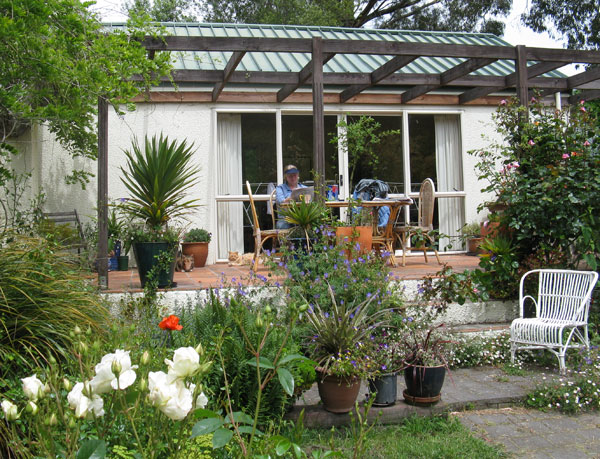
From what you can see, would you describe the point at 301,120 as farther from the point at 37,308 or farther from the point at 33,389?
the point at 33,389

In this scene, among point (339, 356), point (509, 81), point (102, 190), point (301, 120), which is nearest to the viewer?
point (339, 356)

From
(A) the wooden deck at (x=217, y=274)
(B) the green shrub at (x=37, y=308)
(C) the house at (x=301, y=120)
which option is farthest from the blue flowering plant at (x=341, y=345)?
(C) the house at (x=301, y=120)

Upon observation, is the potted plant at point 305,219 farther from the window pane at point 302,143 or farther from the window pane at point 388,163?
the window pane at point 388,163

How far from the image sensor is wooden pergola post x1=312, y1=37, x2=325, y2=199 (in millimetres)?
5270

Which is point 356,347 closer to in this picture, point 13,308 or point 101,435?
point 13,308

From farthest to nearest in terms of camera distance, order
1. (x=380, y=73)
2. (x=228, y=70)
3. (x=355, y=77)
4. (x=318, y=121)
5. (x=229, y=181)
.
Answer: (x=229, y=181), (x=355, y=77), (x=380, y=73), (x=228, y=70), (x=318, y=121)

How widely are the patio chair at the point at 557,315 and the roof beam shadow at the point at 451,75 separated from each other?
2703 millimetres

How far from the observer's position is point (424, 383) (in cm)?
329

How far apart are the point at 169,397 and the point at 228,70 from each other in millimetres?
5764

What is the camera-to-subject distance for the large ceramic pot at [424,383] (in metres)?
3.28

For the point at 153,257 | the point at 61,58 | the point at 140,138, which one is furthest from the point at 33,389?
the point at 140,138

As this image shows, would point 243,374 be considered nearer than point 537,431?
Yes

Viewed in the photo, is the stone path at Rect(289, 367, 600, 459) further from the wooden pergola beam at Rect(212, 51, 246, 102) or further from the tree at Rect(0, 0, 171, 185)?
the wooden pergola beam at Rect(212, 51, 246, 102)

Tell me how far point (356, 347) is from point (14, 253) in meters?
2.09
